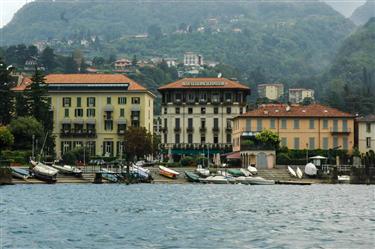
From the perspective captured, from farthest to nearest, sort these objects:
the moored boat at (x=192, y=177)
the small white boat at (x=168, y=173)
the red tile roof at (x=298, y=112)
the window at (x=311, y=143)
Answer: the red tile roof at (x=298, y=112) < the window at (x=311, y=143) < the small white boat at (x=168, y=173) < the moored boat at (x=192, y=177)

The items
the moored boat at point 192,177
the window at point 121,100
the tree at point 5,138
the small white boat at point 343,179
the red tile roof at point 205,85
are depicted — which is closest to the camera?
the moored boat at point 192,177

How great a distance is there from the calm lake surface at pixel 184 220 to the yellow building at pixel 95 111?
74556 millimetres

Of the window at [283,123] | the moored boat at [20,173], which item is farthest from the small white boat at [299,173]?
the moored boat at [20,173]

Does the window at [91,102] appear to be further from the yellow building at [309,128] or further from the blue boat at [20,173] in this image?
the blue boat at [20,173]

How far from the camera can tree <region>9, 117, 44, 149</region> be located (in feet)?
490

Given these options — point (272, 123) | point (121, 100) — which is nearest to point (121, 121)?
point (121, 100)

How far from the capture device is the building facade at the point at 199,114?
174625 mm

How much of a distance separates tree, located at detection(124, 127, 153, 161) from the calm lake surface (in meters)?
59.6

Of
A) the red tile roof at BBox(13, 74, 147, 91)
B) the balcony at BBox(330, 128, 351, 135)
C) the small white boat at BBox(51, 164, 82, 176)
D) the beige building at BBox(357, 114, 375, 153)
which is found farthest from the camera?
the red tile roof at BBox(13, 74, 147, 91)

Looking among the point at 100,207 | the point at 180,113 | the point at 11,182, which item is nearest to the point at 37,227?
the point at 100,207

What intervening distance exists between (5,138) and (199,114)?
46692 millimetres

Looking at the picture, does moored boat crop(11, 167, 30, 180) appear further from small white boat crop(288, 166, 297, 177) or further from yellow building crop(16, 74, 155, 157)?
yellow building crop(16, 74, 155, 157)

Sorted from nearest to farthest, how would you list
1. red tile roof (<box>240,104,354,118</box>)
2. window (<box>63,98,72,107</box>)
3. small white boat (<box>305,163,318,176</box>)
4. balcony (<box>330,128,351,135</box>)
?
small white boat (<box>305,163,318,176</box>), balcony (<box>330,128,351,135</box>), red tile roof (<box>240,104,354,118</box>), window (<box>63,98,72,107</box>)

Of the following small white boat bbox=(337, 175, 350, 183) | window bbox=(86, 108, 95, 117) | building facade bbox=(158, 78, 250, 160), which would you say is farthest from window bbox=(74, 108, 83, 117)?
small white boat bbox=(337, 175, 350, 183)
